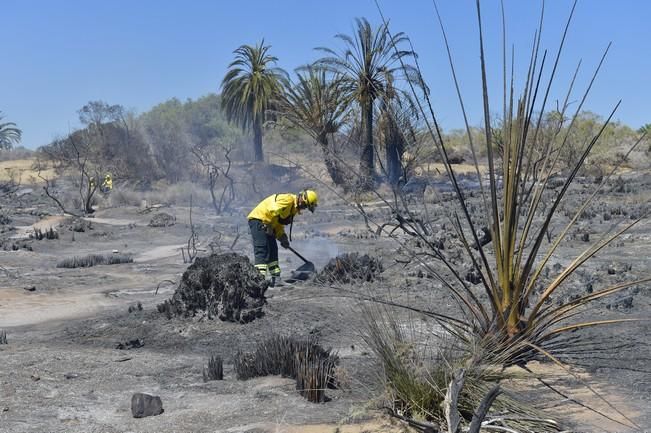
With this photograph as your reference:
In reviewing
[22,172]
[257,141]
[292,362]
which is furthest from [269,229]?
[22,172]

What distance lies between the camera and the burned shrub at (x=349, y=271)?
12031 mm

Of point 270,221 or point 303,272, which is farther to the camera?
point 303,272

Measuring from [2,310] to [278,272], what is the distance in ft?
13.0

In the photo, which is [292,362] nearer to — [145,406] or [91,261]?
[145,406]

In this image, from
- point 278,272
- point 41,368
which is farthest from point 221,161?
point 41,368

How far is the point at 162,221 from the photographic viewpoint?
1045 inches

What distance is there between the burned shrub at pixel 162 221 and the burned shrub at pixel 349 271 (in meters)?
14.2

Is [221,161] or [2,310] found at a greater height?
[221,161]

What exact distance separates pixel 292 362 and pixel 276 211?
5124 mm

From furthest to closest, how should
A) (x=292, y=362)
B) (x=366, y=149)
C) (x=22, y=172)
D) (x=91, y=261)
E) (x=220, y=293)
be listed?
(x=22, y=172) → (x=91, y=261) → (x=366, y=149) → (x=220, y=293) → (x=292, y=362)

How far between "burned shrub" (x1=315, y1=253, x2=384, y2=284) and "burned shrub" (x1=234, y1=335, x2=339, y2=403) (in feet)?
15.2

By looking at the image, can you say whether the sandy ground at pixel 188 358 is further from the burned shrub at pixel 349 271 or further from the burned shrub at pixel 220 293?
the burned shrub at pixel 349 271

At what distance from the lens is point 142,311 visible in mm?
10266

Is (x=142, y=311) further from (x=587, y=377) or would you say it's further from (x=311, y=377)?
(x=587, y=377)
